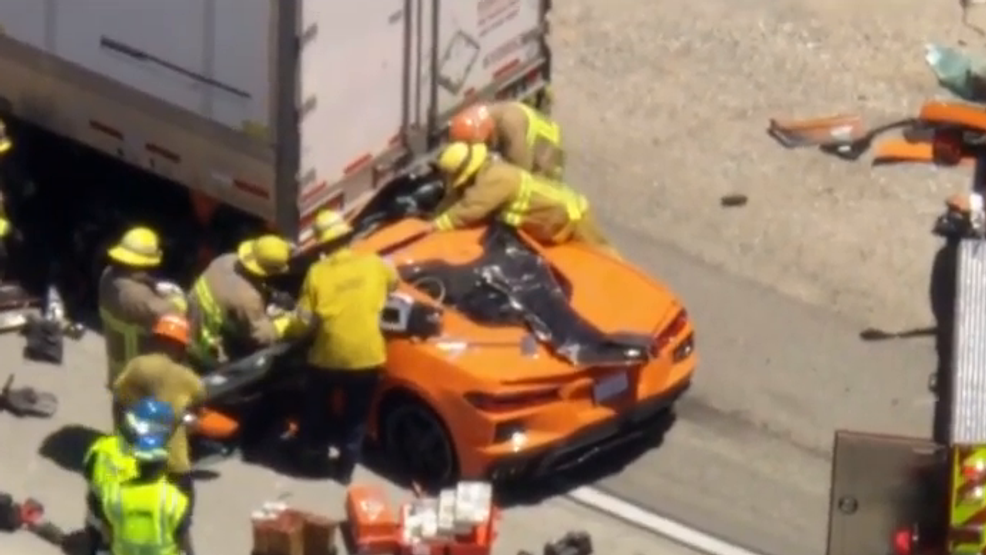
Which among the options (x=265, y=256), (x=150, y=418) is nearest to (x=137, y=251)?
(x=265, y=256)

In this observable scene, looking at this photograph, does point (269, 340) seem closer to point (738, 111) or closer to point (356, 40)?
point (356, 40)

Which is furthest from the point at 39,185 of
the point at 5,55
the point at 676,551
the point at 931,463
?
the point at 931,463

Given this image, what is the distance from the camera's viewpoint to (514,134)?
1728 centimetres

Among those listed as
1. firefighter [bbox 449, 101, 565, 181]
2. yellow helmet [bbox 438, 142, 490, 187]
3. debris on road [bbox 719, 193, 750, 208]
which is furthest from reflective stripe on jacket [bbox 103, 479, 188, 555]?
debris on road [bbox 719, 193, 750, 208]

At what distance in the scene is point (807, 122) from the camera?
20.3 meters

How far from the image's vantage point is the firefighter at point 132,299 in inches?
623

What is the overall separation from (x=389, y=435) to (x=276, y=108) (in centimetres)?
202

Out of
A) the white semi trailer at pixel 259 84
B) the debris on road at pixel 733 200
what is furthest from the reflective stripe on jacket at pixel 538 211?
the debris on road at pixel 733 200

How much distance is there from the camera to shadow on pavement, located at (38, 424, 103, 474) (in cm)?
1609

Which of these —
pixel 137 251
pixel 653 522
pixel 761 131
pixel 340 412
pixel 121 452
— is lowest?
pixel 653 522

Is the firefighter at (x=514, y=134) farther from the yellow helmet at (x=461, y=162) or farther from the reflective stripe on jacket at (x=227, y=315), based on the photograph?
the reflective stripe on jacket at (x=227, y=315)

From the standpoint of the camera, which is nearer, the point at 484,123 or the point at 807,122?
the point at 484,123

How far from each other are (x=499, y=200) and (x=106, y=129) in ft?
8.35

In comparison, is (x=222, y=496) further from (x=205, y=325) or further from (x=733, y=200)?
(x=733, y=200)
